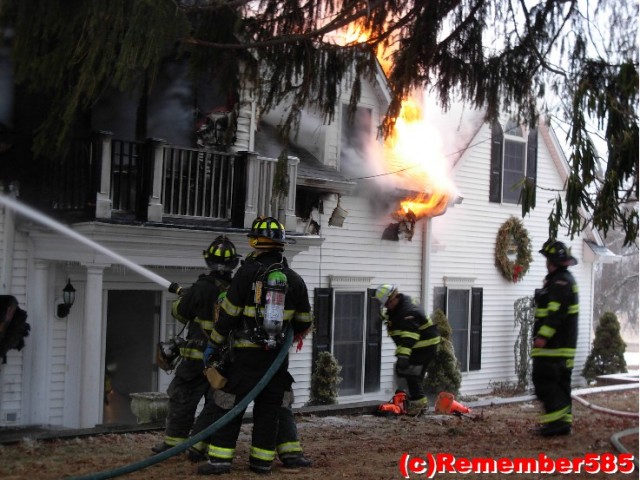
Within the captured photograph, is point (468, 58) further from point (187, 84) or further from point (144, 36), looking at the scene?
point (187, 84)

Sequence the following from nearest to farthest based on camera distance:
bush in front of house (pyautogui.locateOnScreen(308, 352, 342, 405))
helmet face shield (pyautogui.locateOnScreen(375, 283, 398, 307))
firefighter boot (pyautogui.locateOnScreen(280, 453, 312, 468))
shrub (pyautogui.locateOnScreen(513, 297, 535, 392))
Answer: firefighter boot (pyautogui.locateOnScreen(280, 453, 312, 468))
helmet face shield (pyautogui.locateOnScreen(375, 283, 398, 307))
bush in front of house (pyautogui.locateOnScreen(308, 352, 342, 405))
shrub (pyautogui.locateOnScreen(513, 297, 535, 392))

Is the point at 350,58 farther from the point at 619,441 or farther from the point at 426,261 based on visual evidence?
the point at 426,261

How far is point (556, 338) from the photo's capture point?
782 centimetres

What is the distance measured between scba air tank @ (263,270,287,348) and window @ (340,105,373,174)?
8.16 metres

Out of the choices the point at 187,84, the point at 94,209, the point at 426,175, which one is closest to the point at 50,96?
the point at 94,209

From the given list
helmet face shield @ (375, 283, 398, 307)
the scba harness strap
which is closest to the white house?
helmet face shield @ (375, 283, 398, 307)

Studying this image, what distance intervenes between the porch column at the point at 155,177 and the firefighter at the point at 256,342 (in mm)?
4391

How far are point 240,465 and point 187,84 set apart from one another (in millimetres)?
6381

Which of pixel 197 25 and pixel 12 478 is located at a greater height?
pixel 197 25

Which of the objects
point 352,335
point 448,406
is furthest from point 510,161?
point 448,406

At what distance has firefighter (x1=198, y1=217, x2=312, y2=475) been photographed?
6266mm

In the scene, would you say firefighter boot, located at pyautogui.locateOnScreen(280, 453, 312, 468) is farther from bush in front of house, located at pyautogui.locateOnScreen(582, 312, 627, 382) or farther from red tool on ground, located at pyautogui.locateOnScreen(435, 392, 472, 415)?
bush in front of house, located at pyautogui.locateOnScreen(582, 312, 627, 382)

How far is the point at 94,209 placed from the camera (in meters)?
10.1

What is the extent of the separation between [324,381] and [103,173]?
17.8ft
